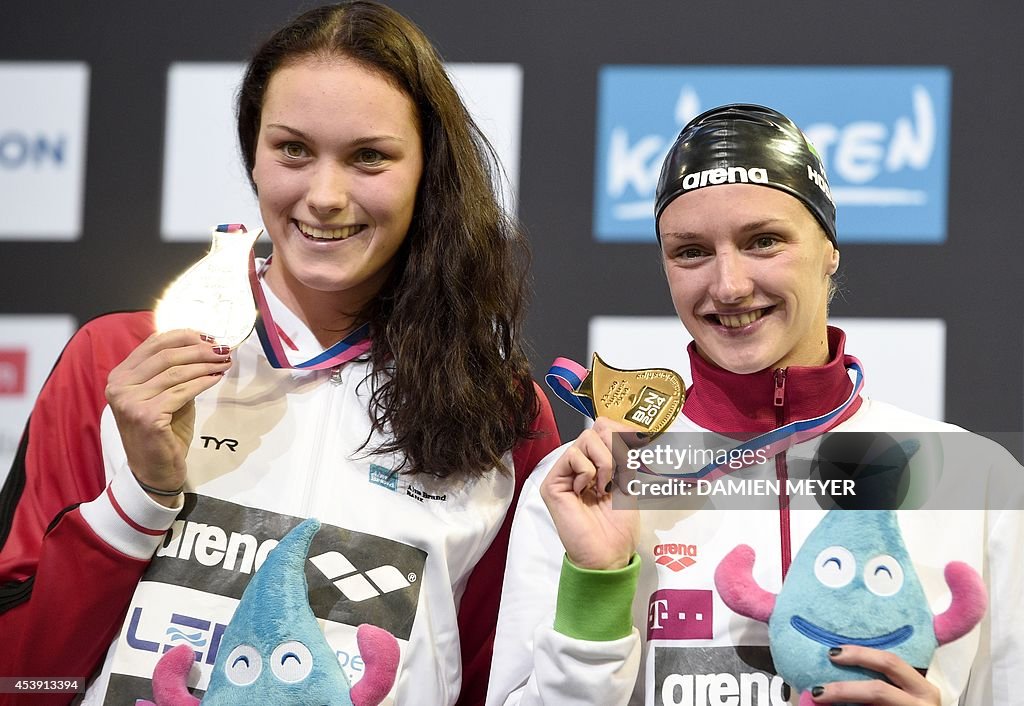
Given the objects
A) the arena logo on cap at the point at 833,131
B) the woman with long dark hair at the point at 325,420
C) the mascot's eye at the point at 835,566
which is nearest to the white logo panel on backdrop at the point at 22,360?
the woman with long dark hair at the point at 325,420

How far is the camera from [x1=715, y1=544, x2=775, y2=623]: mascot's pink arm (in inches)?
55.7

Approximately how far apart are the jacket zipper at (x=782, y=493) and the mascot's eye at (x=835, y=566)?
0.05m

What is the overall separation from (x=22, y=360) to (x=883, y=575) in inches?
67.1

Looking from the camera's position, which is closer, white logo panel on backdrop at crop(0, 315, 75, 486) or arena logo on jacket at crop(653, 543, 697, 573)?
arena logo on jacket at crop(653, 543, 697, 573)

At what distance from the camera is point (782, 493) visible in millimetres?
1506

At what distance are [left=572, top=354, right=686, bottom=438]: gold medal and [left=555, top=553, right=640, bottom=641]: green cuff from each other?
0.67ft

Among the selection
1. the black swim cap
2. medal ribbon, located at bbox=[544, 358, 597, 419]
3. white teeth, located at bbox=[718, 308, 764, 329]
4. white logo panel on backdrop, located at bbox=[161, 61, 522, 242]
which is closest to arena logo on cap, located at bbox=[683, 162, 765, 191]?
the black swim cap

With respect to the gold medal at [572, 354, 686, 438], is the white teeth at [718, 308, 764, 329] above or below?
above

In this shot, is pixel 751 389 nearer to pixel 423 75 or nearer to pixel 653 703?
pixel 653 703

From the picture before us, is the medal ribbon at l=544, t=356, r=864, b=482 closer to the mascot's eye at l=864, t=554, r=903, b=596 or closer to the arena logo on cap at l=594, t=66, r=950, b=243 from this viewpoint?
the mascot's eye at l=864, t=554, r=903, b=596

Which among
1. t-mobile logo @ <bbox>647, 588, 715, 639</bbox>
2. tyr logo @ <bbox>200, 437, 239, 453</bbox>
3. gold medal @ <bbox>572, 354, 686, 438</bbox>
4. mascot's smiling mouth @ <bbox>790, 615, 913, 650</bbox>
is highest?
gold medal @ <bbox>572, 354, 686, 438</bbox>

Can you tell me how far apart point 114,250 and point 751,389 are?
4.55 ft

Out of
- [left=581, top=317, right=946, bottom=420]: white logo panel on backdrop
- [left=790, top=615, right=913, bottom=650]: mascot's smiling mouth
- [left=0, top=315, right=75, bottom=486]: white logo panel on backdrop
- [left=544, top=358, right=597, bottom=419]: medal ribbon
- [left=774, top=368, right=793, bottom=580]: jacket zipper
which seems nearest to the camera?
[left=790, top=615, right=913, bottom=650]: mascot's smiling mouth

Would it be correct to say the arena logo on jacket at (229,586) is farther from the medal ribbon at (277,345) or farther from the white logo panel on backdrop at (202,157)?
the white logo panel on backdrop at (202,157)
